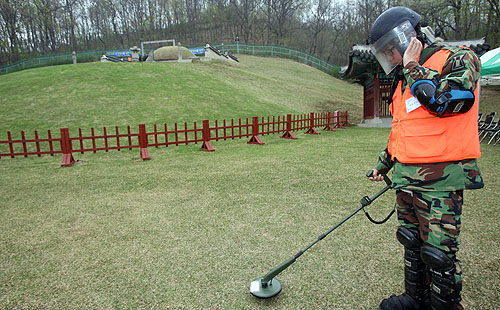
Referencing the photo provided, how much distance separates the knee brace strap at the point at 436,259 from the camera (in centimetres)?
148

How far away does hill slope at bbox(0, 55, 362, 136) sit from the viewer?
11.5 m

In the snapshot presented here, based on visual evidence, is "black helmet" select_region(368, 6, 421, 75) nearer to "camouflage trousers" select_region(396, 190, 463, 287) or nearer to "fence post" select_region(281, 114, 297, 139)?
"camouflage trousers" select_region(396, 190, 463, 287)

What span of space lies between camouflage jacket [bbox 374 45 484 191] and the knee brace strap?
0.33 m

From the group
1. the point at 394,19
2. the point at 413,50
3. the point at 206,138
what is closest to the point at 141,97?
the point at 206,138

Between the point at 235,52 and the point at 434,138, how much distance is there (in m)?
37.6

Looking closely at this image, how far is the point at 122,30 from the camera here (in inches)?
1924

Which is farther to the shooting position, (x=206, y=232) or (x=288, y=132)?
(x=288, y=132)

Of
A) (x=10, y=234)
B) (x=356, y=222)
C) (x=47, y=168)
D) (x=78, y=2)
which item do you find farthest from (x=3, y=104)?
(x=78, y=2)

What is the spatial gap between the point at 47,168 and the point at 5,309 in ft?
18.2

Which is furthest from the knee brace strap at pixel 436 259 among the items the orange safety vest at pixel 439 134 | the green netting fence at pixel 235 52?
the green netting fence at pixel 235 52

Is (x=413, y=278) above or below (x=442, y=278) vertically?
below

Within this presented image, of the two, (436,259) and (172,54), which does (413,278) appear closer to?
(436,259)

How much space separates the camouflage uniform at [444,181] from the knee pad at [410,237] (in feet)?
0.22

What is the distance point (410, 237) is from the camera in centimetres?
169
